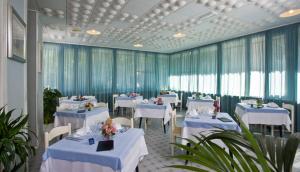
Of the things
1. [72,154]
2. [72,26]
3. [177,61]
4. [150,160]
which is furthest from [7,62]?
[177,61]

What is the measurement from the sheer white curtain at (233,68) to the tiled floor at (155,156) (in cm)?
356

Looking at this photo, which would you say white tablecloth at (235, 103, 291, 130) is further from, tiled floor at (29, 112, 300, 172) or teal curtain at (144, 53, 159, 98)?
teal curtain at (144, 53, 159, 98)

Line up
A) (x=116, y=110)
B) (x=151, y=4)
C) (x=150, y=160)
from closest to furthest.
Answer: (x=150, y=160) < (x=151, y=4) < (x=116, y=110)

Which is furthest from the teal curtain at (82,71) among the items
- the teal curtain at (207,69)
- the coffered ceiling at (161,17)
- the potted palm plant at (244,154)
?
the potted palm plant at (244,154)

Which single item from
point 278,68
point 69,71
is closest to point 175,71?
point 69,71

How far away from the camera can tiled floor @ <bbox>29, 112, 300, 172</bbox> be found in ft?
11.3

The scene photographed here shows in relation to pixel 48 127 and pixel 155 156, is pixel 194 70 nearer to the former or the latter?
pixel 155 156

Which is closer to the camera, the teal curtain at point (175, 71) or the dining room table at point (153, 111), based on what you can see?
the dining room table at point (153, 111)

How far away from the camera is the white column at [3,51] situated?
1997 millimetres

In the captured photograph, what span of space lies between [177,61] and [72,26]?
258 inches

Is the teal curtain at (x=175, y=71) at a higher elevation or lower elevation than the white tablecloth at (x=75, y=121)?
higher

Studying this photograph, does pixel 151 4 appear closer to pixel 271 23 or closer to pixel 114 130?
pixel 114 130

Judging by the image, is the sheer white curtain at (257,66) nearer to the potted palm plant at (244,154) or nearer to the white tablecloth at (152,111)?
the white tablecloth at (152,111)

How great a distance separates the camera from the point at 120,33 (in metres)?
7.01
